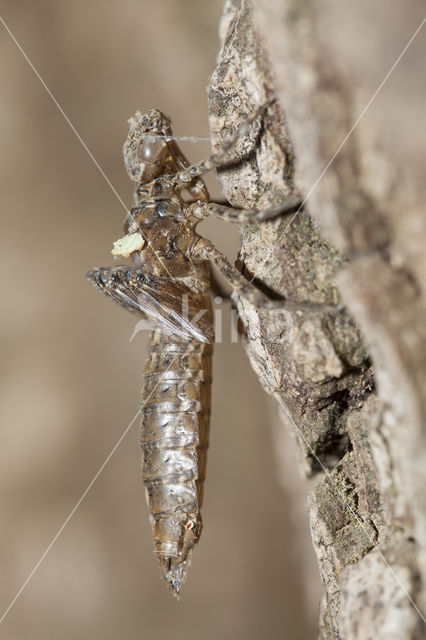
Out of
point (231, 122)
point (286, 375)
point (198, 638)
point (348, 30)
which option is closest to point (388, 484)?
point (286, 375)

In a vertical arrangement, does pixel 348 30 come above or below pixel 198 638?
above

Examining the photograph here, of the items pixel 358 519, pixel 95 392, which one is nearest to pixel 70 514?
pixel 95 392

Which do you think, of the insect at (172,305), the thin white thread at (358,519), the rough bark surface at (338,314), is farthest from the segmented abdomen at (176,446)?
the thin white thread at (358,519)

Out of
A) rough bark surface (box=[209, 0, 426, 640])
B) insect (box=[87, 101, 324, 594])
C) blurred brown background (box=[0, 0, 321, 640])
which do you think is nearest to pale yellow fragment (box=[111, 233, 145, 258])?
insect (box=[87, 101, 324, 594])

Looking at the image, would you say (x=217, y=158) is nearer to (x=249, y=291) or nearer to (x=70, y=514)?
(x=249, y=291)

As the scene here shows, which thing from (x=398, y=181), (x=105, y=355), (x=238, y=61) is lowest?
(x=398, y=181)

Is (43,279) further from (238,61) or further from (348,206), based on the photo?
(348,206)
